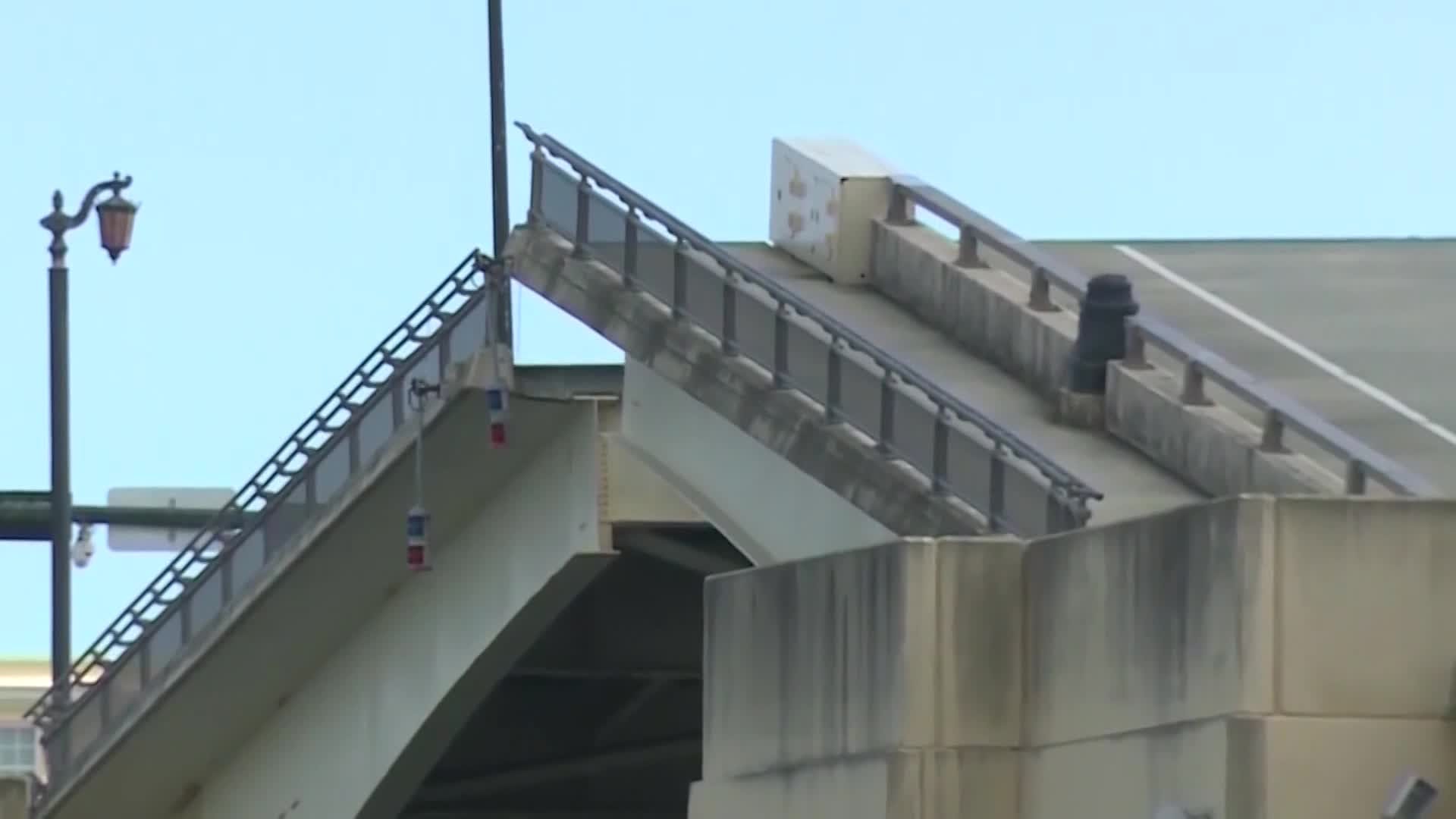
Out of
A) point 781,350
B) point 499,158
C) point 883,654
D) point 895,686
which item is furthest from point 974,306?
point 895,686

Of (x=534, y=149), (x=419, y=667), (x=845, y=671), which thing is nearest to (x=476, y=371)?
(x=534, y=149)

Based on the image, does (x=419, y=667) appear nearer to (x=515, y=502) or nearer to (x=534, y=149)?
(x=515, y=502)

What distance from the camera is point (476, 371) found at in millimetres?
32906

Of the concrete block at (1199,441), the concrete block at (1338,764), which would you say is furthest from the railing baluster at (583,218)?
the concrete block at (1338,764)

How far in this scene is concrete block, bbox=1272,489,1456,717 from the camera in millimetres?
16109

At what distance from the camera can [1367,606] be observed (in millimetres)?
16234

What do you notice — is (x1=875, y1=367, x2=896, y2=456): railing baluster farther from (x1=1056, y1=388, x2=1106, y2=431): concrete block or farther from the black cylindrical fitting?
the black cylindrical fitting

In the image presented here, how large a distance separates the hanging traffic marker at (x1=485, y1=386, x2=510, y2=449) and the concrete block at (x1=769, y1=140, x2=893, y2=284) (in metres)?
2.45

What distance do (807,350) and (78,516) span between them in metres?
32.1

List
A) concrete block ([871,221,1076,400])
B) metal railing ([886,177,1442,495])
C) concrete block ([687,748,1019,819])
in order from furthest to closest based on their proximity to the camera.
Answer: concrete block ([871,221,1076,400]) → metal railing ([886,177,1442,495]) → concrete block ([687,748,1019,819])

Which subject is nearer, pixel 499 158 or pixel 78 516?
pixel 499 158

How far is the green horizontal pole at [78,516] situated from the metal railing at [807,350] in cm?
2772

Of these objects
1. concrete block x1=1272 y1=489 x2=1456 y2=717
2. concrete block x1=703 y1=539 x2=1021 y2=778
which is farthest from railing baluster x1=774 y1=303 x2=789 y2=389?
concrete block x1=1272 y1=489 x2=1456 y2=717

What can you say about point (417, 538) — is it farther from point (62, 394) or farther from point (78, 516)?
point (78, 516)
